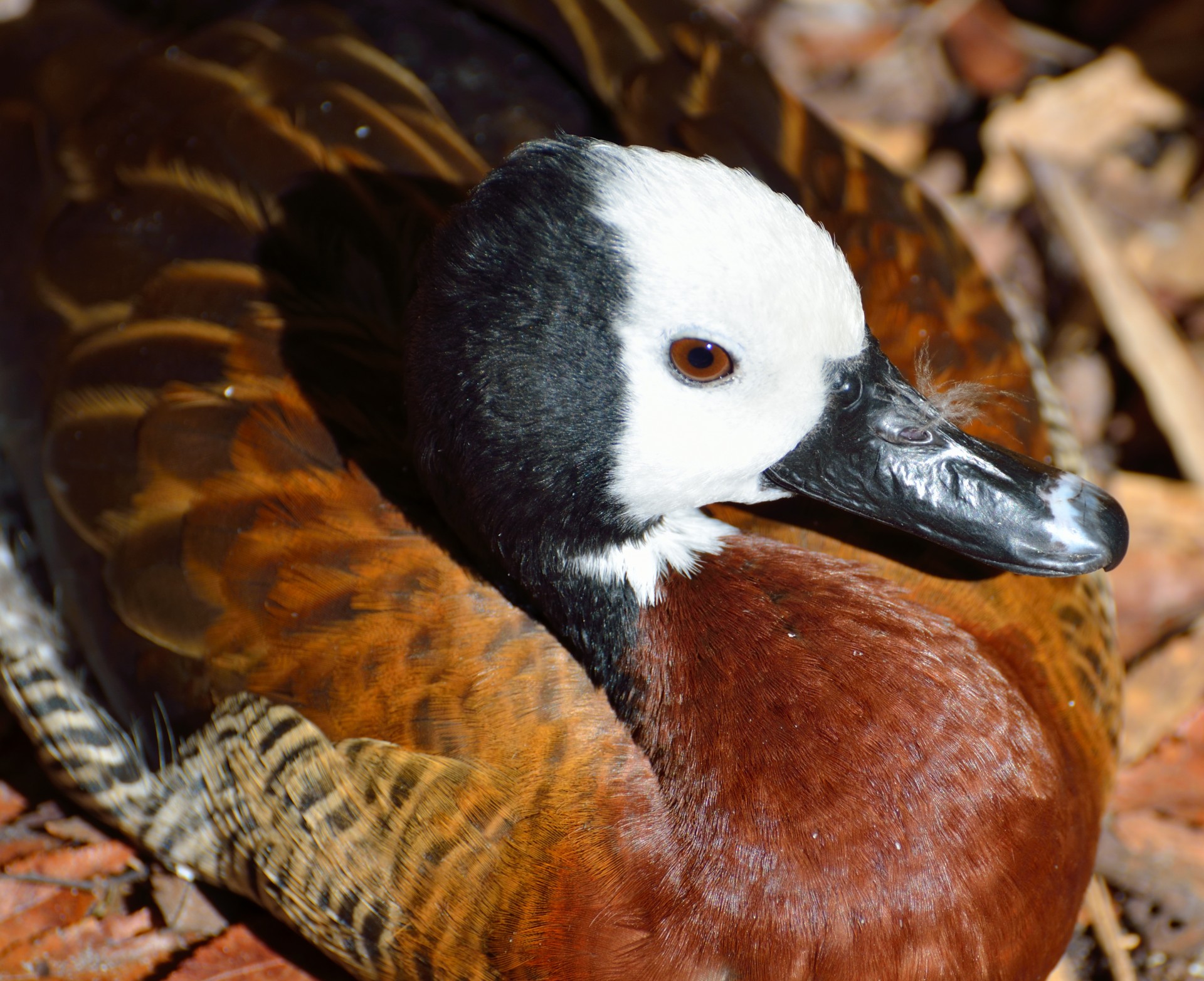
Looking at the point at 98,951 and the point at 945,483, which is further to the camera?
the point at 98,951

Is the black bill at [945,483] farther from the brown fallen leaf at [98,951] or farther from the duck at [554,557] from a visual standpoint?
the brown fallen leaf at [98,951]

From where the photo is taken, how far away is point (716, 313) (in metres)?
1.49

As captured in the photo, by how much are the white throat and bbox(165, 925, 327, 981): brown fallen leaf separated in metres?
0.98

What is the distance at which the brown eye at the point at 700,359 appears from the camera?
151 cm

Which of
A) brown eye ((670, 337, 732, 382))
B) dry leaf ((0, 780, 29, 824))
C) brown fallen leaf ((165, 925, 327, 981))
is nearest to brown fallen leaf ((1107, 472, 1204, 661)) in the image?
brown eye ((670, 337, 732, 382))

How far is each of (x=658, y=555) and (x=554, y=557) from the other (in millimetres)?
164

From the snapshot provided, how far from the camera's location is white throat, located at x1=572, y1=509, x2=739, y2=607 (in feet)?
5.79

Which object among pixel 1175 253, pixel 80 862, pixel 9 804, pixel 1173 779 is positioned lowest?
pixel 9 804

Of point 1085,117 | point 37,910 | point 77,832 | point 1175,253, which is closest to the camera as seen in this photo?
point 37,910

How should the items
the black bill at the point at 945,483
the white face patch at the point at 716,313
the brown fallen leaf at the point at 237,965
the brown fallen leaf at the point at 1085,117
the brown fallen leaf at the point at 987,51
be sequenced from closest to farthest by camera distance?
the white face patch at the point at 716,313 → the black bill at the point at 945,483 → the brown fallen leaf at the point at 237,965 → the brown fallen leaf at the point at 1085,117 → the brown fallen leaf at the point at 987,51

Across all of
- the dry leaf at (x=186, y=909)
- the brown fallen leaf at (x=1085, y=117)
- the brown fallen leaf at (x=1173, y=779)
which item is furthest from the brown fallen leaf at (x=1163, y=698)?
the dry leaf at (x=186, y=909)

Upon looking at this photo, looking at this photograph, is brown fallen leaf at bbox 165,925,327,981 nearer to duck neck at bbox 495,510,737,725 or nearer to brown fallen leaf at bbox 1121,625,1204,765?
duck neck at bbox 495,510,737,725

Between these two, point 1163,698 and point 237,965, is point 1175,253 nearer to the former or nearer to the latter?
point 1163,698

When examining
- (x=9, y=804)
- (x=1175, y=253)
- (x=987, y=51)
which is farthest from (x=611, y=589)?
(x=987, y=51)
